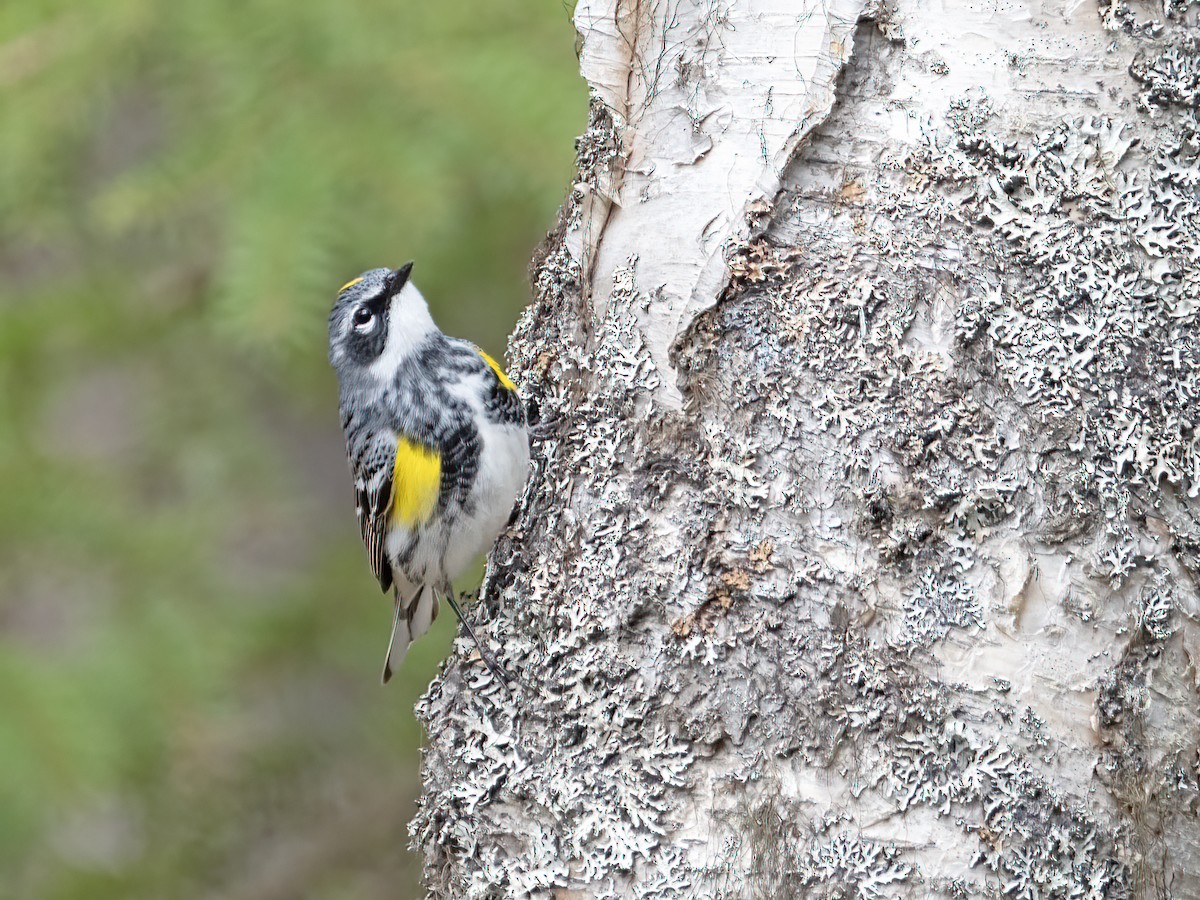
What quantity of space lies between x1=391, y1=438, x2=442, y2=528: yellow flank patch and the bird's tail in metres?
0.39

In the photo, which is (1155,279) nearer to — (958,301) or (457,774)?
(958,301)

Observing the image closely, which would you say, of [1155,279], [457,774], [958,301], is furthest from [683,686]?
[1155,279]

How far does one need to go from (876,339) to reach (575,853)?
1.08m

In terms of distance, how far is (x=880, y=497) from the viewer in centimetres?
185

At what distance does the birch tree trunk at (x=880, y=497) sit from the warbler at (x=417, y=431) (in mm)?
623

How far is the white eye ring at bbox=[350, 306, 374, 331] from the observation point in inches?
118

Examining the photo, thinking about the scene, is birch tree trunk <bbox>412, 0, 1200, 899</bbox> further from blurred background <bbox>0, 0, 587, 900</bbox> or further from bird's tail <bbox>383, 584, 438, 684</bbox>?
bird's tail <bbox>383, 584, 438, 684</bbox>

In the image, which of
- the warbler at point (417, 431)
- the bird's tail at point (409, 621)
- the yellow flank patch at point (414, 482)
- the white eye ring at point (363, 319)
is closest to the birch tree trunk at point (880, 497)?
the warbler at point (417, 431)

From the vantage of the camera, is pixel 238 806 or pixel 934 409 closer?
pixel 934 409

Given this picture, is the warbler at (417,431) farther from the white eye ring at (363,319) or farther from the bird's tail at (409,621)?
the bird's tail at (409,621)

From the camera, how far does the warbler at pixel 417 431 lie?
2732mm

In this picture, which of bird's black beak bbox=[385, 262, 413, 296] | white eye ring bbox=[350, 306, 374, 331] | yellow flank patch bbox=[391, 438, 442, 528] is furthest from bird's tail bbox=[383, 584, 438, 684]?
bird's black beak bbox=[385, 262, 413, 296]

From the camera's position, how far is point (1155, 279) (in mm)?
1832

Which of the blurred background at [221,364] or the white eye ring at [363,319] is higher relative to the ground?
the blurred background at [221,364]
